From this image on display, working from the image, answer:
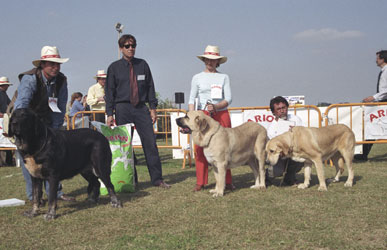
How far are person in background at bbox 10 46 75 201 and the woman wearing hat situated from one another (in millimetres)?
2001

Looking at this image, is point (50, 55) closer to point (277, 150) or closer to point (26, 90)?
point (26, 90)

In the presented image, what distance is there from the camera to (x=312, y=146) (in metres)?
5.25

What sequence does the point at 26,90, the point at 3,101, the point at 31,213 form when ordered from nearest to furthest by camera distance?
the point at 31,213 → the point at 26,90 → the point at 3,101

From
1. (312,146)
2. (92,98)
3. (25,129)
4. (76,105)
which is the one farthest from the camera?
(76,105)

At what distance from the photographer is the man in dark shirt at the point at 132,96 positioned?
5586 millimetres

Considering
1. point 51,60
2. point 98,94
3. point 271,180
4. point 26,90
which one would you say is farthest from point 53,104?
point 98,94

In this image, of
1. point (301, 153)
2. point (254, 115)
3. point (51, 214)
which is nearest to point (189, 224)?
point (51, 214)

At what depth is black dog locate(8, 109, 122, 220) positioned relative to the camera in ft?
12.2

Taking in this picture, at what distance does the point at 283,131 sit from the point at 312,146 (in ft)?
2.60

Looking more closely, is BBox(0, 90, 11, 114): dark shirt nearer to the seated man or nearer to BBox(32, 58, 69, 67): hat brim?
BBox(32, 58, 69, 67): hat brim

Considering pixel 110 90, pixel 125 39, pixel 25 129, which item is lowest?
pixel 25 129

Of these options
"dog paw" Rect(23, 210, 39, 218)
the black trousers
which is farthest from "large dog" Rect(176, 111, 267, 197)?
"dog paw" Rect(23, 210, 39, 218)

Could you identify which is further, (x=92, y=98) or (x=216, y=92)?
(x=92, y=98)

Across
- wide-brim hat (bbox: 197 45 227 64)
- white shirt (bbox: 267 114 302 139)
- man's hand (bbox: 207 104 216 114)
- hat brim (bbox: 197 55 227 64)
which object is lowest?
white shirt (bbox: 267 114 302 139)
